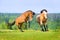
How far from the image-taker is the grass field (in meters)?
1.84

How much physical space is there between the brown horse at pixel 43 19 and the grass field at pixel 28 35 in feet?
0.22

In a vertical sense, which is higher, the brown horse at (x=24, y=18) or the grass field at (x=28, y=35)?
the brown horse at (x=24, y=18)

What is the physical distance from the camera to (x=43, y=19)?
188 centimetres

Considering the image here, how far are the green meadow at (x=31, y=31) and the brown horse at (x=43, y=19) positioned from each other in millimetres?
43

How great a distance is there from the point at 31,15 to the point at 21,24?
5.9 inches

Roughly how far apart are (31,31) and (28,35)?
57 millimetres

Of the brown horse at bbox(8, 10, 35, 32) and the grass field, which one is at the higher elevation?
the brown horse at bbox(8, 10, 35, 32)

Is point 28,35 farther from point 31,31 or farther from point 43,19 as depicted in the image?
point 43,19

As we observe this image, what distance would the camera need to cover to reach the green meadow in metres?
1.85

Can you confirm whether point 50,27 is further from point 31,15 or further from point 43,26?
point 31,15

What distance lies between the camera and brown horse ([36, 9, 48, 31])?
6.13 feet

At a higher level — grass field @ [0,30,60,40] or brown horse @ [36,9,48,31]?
brown horse @ [36,9,48,31]

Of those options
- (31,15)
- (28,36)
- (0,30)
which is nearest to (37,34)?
(28,36)

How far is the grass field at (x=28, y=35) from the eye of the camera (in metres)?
1.84
